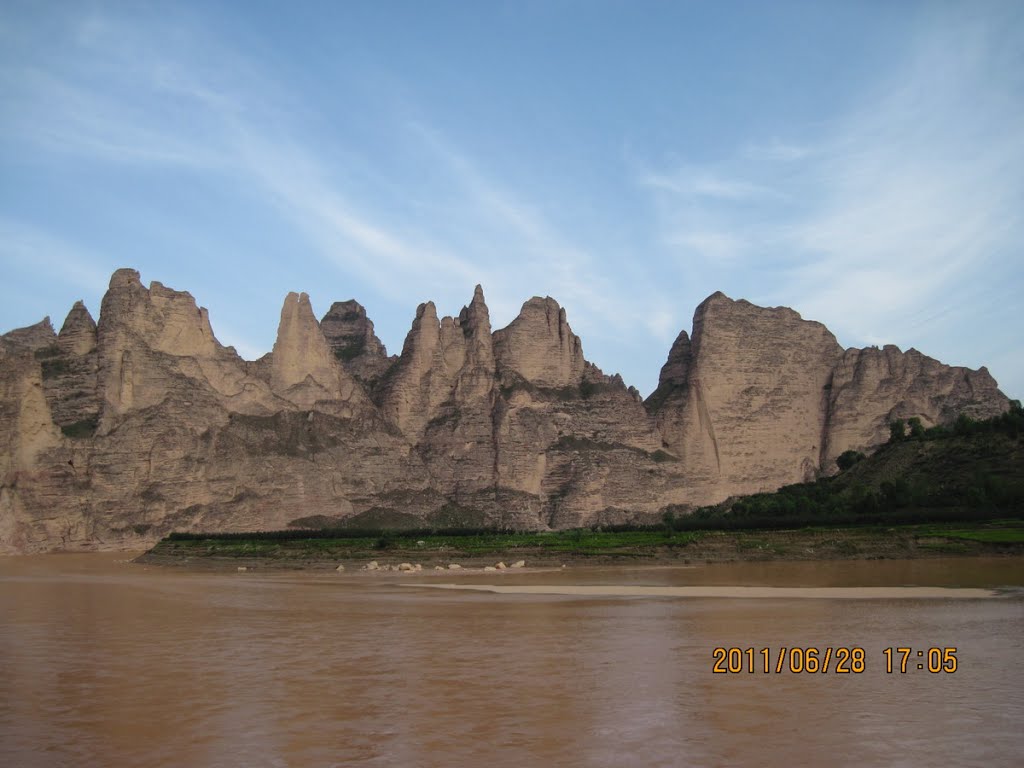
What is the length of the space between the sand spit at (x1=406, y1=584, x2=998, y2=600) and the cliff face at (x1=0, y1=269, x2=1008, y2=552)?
7847 cm

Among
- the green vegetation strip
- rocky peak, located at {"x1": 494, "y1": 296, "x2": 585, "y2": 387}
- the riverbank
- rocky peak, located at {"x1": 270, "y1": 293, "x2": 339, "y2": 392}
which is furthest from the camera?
rocky peak, located at {"x1": 494, "y1": 296, "x2": 585, "y2": 387}

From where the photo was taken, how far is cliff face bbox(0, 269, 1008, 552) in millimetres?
106250

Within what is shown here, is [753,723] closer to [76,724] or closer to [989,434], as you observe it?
[76,724]

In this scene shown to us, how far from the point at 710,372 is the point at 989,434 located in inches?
3155

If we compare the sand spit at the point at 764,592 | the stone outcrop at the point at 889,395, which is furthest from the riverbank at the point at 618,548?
the stone outcrop at the point at 889,395

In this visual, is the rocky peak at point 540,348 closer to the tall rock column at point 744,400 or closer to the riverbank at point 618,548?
the tall rock column at point 744,400

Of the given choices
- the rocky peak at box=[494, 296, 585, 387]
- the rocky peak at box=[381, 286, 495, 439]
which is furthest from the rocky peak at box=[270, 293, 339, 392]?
the rocky peak at box=[494, 296, 585, 387]

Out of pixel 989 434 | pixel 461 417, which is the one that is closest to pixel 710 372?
pixel 461 417

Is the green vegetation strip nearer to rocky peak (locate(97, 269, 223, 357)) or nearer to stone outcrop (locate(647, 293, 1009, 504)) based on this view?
rocky peak (locate(97, 269, 223, 357))

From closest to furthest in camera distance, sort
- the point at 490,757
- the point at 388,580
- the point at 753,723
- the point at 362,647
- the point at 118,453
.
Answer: the point at 490,757, the point at 753,723, the point at 362,647, the point at 388,580, the point at 118,453

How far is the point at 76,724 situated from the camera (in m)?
12.8

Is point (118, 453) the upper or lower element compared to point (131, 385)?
lower
